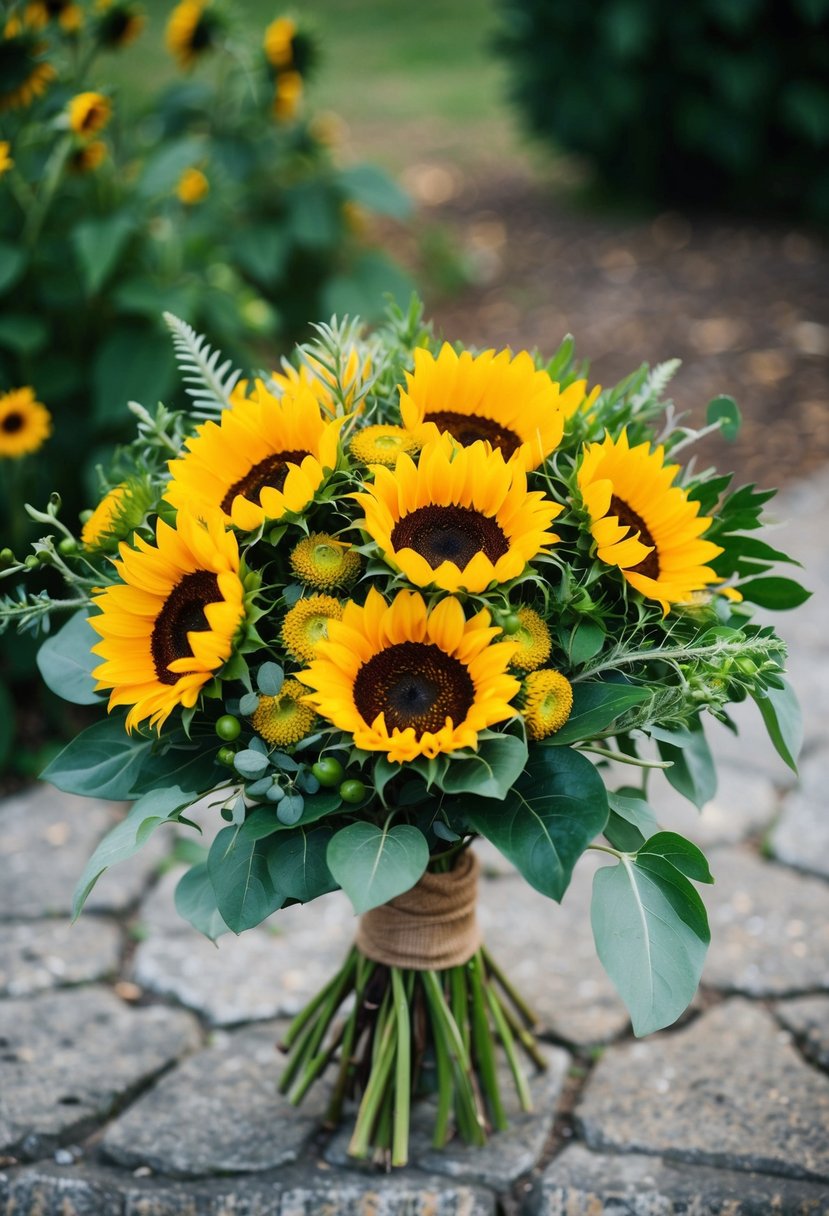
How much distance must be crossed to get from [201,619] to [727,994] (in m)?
1.25

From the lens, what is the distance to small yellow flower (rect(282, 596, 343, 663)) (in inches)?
46.1

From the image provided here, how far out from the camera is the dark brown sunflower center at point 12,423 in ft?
8.20

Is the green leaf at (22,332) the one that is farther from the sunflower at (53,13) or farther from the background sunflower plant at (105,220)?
the sunflower at (53,13)

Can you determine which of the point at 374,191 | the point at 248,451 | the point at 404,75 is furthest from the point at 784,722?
the point at 404,75

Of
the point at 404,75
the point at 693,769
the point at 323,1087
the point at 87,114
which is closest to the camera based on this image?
the point at 693,769

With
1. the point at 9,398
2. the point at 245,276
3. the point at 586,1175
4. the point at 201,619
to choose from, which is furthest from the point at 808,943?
the point at 245,276

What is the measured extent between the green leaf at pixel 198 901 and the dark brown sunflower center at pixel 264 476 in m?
0.43

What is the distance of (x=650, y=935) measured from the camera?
4.03 ft

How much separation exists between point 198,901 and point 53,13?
2.16m

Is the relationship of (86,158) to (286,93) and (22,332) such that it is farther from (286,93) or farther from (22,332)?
(286,93)

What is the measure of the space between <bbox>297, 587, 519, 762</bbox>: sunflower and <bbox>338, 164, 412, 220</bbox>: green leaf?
2.82 metres

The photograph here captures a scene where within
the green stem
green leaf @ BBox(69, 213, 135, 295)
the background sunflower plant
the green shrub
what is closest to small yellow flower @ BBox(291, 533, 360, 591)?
the green stem

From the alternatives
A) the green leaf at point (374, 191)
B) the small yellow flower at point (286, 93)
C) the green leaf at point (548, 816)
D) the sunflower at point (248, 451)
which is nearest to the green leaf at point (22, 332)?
the small yellow flower at point (286, 93)

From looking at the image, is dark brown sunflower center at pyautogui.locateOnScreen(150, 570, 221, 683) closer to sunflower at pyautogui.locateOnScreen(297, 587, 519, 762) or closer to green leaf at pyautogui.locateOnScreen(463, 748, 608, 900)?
sunflower at pyautogui.locateOnScreen(297, 587, 519, 762)
